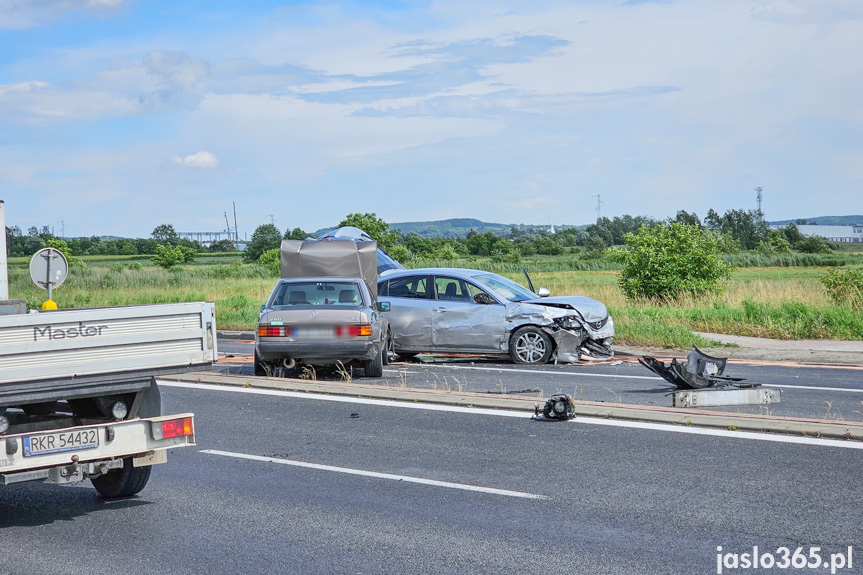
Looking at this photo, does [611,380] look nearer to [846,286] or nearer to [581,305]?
[581,305]

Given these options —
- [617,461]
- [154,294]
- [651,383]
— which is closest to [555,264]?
[154,294]

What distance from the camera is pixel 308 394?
1166 centimetres

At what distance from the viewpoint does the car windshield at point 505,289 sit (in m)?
15.5

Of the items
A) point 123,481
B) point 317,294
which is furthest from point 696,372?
point 123,481

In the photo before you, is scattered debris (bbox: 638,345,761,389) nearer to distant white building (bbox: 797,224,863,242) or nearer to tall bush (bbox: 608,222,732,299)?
tall bush (bbox: 608,222,732,299)

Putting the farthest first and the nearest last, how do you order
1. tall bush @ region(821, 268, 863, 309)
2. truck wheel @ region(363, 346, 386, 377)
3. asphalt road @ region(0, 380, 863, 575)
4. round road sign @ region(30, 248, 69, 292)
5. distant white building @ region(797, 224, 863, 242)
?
distant white building @ region(797, 224, 863, 242)
tall bush @ region(821, 268, 863, 309)
round road sign @ region(30, 248, 69, 292)
truck wheel @ region(363, 346, 386, 377)
asphalt road @ region(0, 380, 863, 575)

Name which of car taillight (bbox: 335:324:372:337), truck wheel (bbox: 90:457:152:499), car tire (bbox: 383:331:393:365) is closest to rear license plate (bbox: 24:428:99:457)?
truck wheel (bbox: 90:457:152:499)

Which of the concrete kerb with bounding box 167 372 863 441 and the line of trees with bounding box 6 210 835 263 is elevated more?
the line of trees with bounding box 6 210 835 263

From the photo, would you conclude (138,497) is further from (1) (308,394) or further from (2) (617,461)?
(1) (308,394)

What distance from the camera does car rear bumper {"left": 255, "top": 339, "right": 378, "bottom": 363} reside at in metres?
12.7

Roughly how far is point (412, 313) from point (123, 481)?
8.83 m

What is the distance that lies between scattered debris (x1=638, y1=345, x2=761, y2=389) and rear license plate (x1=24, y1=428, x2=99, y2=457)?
6443mm

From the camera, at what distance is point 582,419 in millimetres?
9523

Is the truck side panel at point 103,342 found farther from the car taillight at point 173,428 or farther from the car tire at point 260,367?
the car tire at point 260,367
